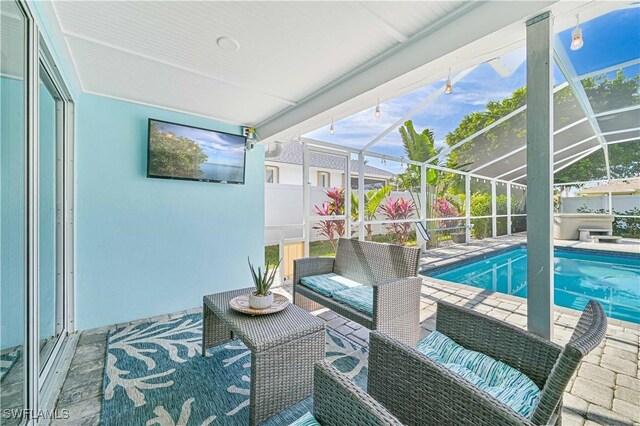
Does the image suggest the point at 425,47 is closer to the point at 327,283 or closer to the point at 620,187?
the point at 327,283

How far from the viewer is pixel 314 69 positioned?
2.77 m

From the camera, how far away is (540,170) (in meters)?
1.82

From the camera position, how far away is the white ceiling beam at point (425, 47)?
182 cm

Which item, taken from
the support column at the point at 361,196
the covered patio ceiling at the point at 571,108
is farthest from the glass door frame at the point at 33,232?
the support column at the point at 361,196

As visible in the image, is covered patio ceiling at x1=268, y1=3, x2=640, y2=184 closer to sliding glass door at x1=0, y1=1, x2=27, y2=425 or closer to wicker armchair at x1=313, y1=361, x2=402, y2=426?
wicker armchair at x1=313, y1=361, x2=402, y2=426

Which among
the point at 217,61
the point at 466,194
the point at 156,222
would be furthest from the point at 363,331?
the point at 466,194

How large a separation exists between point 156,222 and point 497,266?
8.42 metres

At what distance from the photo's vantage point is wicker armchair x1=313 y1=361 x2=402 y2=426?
3.12 feet

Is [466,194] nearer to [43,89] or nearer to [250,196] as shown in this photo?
[250,196]

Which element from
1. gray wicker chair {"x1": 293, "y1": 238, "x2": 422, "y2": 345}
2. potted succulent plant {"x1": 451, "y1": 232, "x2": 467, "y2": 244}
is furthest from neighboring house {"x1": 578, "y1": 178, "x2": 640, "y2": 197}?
gray wicker chair {"x1": 293, "y1": 238, "x2": 422, "y2": 345}

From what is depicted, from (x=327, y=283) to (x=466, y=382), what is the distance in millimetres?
2341

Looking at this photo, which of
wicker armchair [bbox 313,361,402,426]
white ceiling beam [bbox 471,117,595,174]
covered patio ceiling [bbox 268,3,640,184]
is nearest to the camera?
wicker armchair [bbox 313,361,402,426]

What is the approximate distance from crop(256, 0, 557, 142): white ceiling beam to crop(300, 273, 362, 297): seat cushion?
217 centimetres

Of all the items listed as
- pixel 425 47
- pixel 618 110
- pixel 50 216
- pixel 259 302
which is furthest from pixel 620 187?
pixel 50 216
